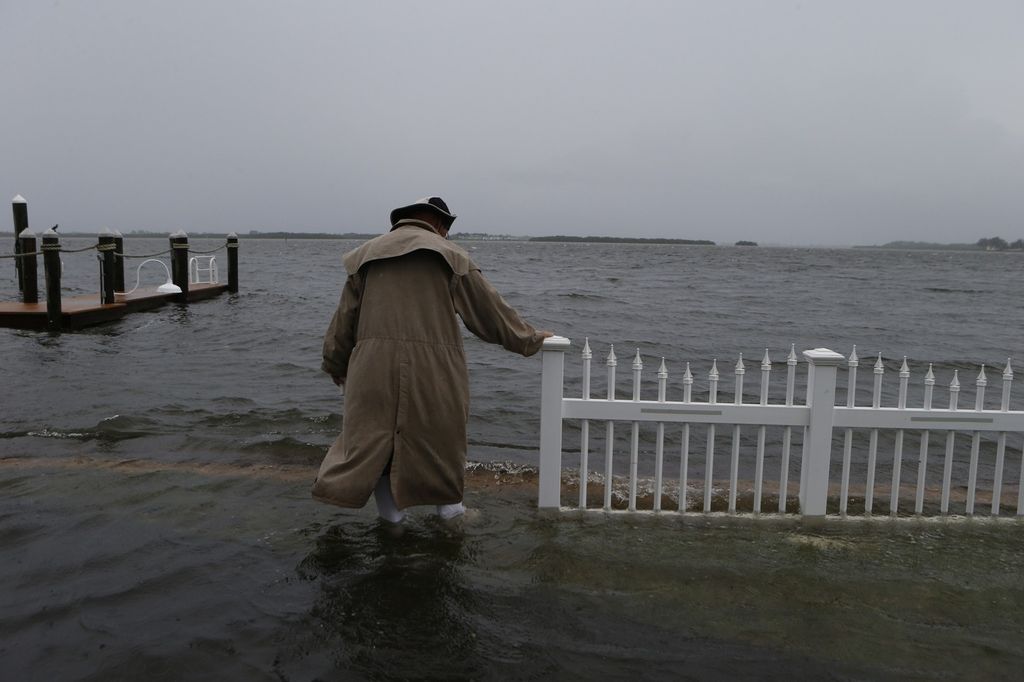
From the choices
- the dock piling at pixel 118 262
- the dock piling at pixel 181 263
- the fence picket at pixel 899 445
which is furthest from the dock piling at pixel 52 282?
the fence picket at pixel 899 445

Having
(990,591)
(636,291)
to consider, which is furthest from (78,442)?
(636,291)

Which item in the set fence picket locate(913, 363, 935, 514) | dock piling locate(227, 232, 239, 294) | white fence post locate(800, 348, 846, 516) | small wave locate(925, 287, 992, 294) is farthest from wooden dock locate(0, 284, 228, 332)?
small wave locate(925, 287, 992, 294)

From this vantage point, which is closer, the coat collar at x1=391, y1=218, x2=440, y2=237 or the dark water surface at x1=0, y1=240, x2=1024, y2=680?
the dark water surface at x1=0, y1=240, x2=1024, y2=680

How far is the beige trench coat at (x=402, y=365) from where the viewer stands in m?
3.78

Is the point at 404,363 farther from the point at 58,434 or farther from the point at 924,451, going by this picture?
the point at 58,434

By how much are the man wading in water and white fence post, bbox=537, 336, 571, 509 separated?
659 millimetres

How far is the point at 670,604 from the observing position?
3.62 m

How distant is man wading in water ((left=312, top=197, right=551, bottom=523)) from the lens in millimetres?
3777

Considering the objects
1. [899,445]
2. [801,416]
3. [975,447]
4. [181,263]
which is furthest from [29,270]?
[975,447]

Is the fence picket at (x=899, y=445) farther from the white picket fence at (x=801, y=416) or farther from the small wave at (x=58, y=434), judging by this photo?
the small wave at (x=58, y=434)

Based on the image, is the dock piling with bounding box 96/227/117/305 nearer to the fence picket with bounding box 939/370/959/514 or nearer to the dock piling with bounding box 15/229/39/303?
the dock piling with bounding box 15/229/39/303

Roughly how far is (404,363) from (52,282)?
1276cm

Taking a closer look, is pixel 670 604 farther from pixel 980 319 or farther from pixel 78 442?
pixel 980 319

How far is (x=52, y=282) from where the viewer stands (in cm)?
1397
